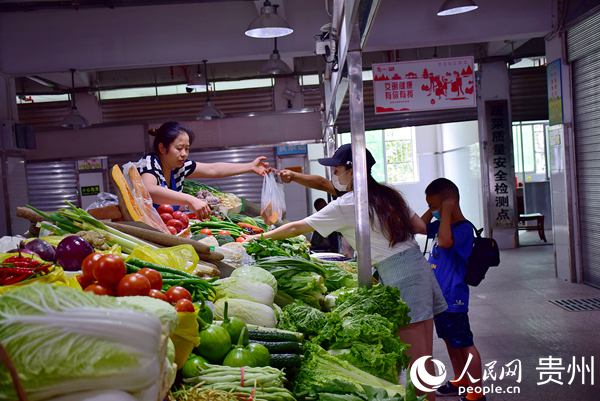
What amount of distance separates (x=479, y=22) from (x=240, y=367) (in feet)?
28.8

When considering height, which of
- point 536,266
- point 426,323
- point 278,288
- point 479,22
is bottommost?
point 536,266

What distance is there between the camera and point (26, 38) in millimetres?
10055

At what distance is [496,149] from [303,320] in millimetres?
11554

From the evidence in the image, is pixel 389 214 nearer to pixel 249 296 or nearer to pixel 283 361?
pixel 249 296

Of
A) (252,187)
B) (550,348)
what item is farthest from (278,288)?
(252,187)

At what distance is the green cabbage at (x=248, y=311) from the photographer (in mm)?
2852

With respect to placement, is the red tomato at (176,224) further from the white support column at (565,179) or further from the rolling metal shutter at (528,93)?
the rolling metal shutter at (528,93)

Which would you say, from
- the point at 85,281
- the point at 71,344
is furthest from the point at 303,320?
the point at 71,344

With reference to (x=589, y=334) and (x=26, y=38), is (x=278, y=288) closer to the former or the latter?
(x=589, y=334)

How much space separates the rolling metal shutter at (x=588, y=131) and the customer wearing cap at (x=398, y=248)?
5.81 meters

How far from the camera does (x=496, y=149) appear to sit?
13.6 meters

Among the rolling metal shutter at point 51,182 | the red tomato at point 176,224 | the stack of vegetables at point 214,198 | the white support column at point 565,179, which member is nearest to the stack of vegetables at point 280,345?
the red tomato at point 176,224

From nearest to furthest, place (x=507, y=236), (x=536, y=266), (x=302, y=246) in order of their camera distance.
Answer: (x=302, y=246)
(x=536, y=266)
(x=507, y=236)

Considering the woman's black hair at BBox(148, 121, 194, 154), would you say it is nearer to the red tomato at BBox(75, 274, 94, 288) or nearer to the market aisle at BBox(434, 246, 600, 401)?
the red tomato at BBox(75, 274, 94, 288)
